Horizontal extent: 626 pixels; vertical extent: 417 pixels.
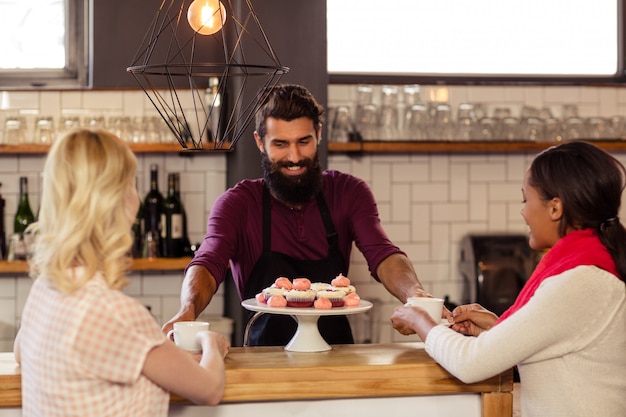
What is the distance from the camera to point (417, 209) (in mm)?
5191

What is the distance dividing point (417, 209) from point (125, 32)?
6.08 ft

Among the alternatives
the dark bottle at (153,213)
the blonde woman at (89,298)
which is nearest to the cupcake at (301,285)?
the blonde woman at (89,298)

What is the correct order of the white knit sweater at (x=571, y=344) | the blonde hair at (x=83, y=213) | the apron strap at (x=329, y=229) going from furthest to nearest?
the apron strap at (x=329, y=229), the white knit sweater at (x=571, y=344), the blonde hair at (x=83, y=213)

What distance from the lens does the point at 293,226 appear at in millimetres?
3207

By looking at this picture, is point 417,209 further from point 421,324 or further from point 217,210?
point 421,324

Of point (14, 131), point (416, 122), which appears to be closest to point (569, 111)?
point (416, 122)

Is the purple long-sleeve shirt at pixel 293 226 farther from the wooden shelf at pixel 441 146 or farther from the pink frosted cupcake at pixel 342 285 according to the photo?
the wooden shelf at pixel 441 146

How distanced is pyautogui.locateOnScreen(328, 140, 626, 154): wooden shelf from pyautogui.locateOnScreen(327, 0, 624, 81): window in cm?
48

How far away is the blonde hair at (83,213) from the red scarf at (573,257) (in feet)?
3.11

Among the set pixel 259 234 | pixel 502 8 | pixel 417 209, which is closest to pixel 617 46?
pixel 502 8

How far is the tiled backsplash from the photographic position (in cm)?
482

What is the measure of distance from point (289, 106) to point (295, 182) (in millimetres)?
258

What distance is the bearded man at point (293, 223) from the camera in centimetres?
311

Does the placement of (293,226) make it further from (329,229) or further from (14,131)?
(14,131)
